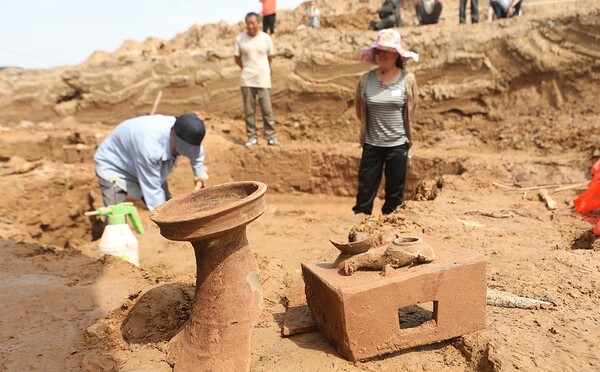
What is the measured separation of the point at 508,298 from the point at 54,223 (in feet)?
17.4

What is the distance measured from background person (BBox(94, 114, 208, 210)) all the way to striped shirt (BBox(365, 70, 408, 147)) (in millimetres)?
1521

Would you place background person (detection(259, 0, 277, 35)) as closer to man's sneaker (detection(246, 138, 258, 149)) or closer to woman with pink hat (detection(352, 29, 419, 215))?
man's sneaker (detection(246, 138, 258, 149))

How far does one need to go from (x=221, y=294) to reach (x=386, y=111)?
2.72 m

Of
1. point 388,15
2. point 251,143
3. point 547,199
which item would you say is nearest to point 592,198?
point 547,199

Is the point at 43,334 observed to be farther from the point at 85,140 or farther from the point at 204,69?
the point at 204,69

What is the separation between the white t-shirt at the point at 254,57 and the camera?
6.91m

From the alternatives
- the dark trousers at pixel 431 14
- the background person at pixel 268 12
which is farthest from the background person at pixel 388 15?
the background person at pixel 268 12

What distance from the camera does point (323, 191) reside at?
23.4ft

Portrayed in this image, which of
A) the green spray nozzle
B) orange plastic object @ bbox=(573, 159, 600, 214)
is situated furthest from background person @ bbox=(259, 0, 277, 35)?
orange plastic object @ bbox=(573, 159, 600, 214)

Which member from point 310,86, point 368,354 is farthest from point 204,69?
point 368,354

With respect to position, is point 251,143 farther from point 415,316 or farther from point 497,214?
point 415,316

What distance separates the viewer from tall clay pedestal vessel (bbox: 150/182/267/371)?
182cm

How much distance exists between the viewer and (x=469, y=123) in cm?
739

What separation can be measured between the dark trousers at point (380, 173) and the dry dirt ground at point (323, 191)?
0.27 m
